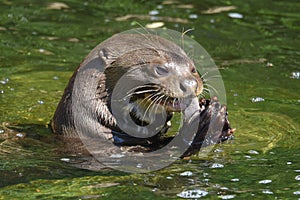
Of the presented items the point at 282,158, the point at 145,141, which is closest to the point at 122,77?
the point at 145,141

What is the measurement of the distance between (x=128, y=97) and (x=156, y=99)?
0.70 ft

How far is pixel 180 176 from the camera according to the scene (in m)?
4.65

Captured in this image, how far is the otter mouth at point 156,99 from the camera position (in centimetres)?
479

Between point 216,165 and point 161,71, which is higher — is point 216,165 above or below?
below

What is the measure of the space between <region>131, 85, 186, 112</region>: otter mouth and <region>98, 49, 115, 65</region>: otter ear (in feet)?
0.89

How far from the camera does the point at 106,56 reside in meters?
5.05

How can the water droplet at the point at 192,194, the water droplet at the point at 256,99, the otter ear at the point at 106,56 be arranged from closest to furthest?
1. the water droplet at the point at 192,194
2. the otter ear at the point at 106,56
3. the water droplet at the point at 256,99

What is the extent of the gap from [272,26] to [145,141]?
3.93 meters

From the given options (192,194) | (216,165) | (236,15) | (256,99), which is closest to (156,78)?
(216,165)

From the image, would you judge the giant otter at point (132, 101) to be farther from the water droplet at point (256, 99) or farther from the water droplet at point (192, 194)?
the water droplet at point (256, 99)

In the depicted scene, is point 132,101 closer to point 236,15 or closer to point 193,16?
point 193,16

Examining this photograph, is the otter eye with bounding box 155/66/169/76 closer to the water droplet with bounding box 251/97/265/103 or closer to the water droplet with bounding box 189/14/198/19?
the water droplet with bounding box 251/97/265/103

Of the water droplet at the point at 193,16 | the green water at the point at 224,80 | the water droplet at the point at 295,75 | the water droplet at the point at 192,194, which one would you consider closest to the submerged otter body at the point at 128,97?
the green water at the point at 224,80

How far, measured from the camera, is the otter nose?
4656mm
